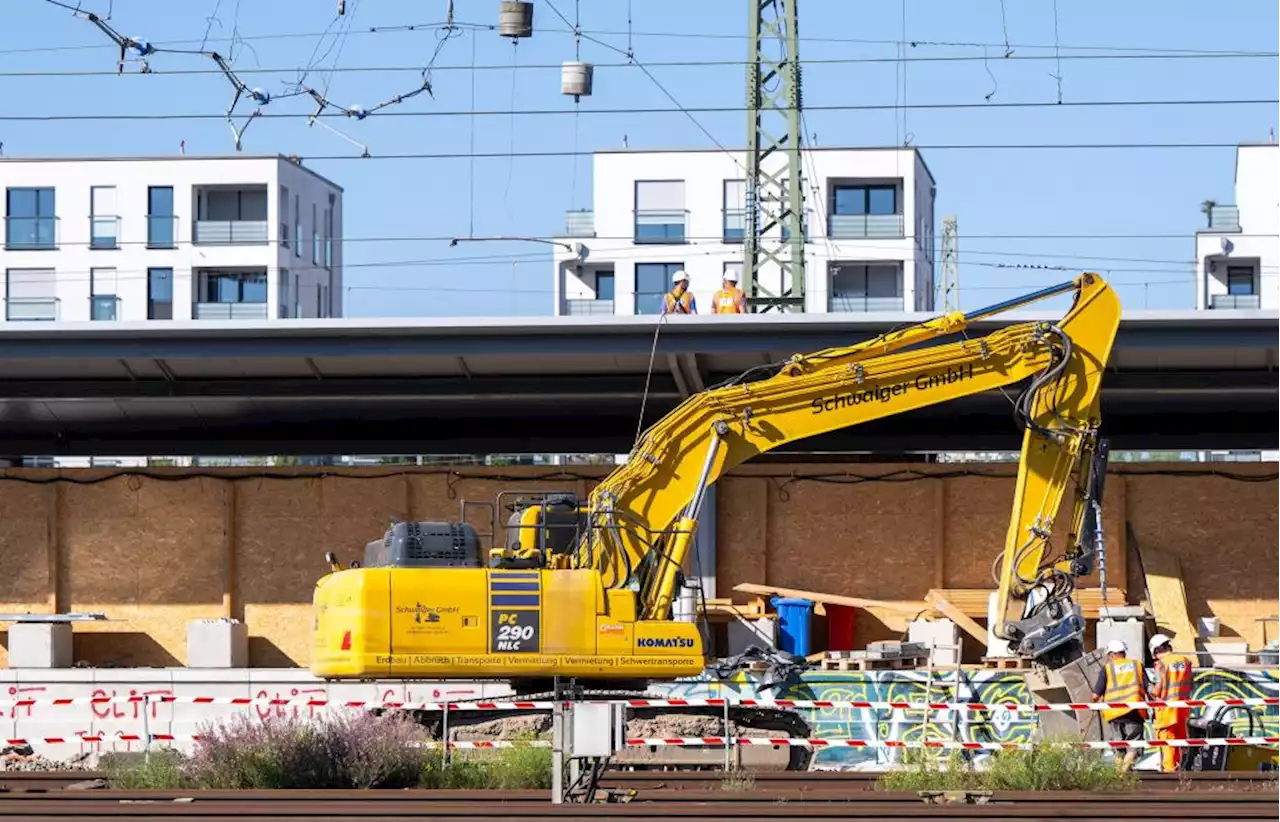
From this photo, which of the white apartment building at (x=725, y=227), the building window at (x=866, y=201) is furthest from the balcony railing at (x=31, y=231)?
the building window at (x=866, y=201)

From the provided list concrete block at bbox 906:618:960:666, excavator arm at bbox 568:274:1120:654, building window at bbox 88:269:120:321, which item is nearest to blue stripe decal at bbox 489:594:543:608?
excavator arm at bbox 568:274:1120:654

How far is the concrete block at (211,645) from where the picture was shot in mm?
27219

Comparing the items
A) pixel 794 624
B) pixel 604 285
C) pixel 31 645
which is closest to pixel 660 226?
pixel 604 285

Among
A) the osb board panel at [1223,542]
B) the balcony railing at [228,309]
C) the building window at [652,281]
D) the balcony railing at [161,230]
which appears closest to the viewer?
the osb board panel at [1223,542]

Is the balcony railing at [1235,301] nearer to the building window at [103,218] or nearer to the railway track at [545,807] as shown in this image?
the building window at [103,218]

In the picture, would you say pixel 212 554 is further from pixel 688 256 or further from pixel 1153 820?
pixel 688 256

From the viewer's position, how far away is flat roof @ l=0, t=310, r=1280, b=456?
25469 mm

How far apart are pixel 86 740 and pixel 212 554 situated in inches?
218

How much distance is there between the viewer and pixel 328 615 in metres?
19.6

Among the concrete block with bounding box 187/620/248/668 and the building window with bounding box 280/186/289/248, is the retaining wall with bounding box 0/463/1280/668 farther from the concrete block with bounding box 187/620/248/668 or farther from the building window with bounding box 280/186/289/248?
the building window with bounding box 280/186/289/248

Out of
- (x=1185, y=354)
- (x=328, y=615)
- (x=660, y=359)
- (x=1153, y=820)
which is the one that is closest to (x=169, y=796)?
(x=328, y=615)

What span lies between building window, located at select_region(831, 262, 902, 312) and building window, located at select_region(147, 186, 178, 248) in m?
24.1

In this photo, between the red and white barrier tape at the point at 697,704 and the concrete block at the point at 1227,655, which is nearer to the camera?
the red and white barrier tape at the point at 697,704

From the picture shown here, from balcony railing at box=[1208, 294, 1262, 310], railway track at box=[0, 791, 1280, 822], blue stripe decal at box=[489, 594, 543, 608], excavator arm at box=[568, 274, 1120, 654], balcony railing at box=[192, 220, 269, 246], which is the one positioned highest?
balcony railing at box=[192, 220, 269, 246]
